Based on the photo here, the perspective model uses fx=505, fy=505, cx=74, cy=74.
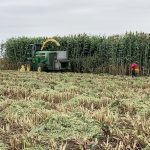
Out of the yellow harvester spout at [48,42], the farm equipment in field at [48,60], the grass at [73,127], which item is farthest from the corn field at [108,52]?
the grass at [73,127]

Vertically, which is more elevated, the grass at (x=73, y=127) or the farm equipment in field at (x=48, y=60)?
the farm equipment in field at (x=48, y=60)

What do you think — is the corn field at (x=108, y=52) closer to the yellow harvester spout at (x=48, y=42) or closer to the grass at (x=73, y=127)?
the yellow harvester spout at (x=48, y=42)

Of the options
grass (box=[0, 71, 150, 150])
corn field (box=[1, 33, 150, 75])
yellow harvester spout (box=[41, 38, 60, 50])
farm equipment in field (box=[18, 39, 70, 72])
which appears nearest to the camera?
grass (box=[0, 71, 150, 150])

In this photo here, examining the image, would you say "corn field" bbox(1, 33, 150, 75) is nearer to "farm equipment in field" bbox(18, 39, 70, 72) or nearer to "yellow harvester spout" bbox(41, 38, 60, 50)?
"yellow harvester spout" bbox(41, 38, 60, 50)

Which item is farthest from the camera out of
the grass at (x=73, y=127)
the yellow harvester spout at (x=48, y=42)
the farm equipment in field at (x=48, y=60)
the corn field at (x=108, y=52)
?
the yellow harvester spout at (x=48, y=42)

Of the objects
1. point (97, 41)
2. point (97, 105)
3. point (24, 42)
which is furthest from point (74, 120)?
point (24, 42)

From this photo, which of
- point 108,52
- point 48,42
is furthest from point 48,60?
point 108,52

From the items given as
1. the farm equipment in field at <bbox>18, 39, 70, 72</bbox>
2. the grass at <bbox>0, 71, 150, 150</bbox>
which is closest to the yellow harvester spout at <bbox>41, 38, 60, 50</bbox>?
the farm equipment in field at <bbox>18, 39, 70, 72</bbox>

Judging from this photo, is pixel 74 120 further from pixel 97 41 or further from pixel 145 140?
pixel 97 41

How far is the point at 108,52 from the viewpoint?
25594mm

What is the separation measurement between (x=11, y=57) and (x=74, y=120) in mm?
26113

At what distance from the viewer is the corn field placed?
78.7ft

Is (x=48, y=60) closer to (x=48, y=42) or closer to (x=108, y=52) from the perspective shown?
(x=48, y=42)

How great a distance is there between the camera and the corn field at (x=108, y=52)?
78.7 ft
